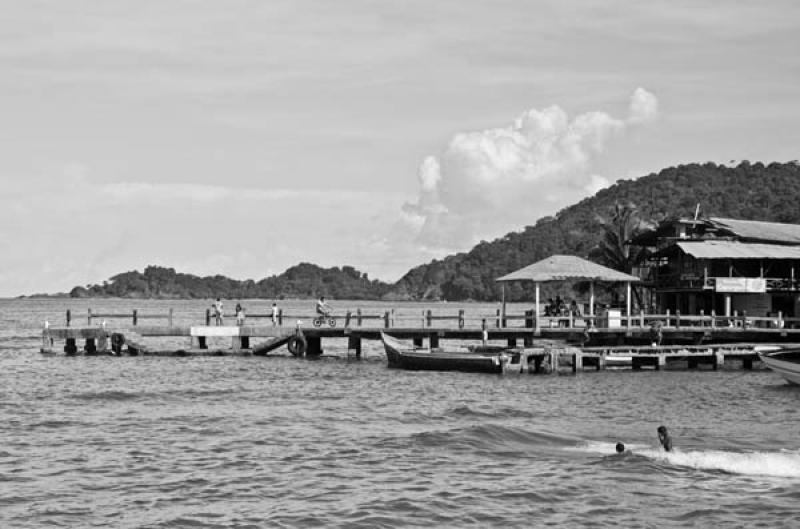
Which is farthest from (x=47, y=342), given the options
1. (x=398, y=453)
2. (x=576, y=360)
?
(x=398, y=453)

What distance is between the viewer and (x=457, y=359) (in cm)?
4412

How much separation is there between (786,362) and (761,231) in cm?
1827

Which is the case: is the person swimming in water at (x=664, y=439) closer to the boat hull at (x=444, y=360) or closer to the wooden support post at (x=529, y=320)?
the boat hull at (x=444, y=360)

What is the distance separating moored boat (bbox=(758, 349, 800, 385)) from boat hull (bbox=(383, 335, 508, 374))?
9.83m

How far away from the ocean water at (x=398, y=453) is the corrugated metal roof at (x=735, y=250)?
1089 centimetres

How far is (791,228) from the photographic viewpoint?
61156 mm

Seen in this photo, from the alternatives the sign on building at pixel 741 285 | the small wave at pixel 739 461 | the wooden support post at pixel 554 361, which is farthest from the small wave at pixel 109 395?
the sign on building at pixel 741 285

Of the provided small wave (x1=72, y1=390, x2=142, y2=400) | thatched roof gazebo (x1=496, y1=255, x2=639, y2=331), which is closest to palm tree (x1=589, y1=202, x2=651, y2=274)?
thatched roof gazebo (x1=496, y1=255, x2=639, y2=331)

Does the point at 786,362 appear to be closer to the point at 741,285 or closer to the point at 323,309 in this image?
the point at 741,285

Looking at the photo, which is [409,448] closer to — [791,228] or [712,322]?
[712,322]

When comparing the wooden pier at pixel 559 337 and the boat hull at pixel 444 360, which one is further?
the wooden pier at pixel 559 337

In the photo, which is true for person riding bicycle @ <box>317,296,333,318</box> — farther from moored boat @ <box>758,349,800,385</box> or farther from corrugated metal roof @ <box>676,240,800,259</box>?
moored boat @ <box>758,349,800,385</box>

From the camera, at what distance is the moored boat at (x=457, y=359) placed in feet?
143

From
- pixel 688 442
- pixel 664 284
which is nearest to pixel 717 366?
pixel 664 284
